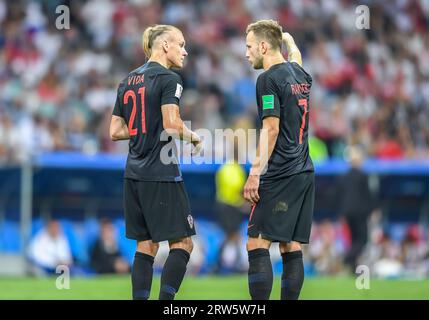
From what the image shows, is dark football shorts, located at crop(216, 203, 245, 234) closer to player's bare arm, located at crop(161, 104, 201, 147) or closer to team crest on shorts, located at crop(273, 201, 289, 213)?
team crest on shorts, located at crop(273, 201, 289, 213)

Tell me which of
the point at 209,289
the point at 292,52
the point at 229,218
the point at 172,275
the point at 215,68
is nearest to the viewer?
the point at 172,275

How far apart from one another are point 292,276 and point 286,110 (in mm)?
1398

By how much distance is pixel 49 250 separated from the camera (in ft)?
56.1

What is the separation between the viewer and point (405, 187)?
59.4ft

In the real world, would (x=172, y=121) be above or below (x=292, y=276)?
above

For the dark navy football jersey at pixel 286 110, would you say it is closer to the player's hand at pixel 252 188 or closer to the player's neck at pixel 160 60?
the player's hand at pixel 252 188

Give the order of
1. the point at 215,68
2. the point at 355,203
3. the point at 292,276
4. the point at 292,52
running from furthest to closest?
the point at 215,68 → the point at 355,203 → the point at 292,52 → the point at 292,276

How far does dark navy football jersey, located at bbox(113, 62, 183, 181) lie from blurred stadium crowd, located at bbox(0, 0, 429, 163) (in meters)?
9.03

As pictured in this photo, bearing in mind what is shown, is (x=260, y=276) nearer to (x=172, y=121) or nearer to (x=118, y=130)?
(x=172, y=121)

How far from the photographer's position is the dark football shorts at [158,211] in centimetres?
855

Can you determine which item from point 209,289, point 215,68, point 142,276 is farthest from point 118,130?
point 215,68

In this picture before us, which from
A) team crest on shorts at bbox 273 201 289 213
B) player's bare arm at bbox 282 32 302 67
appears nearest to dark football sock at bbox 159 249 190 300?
team crest on shorts at bbox 273 201 289 213
